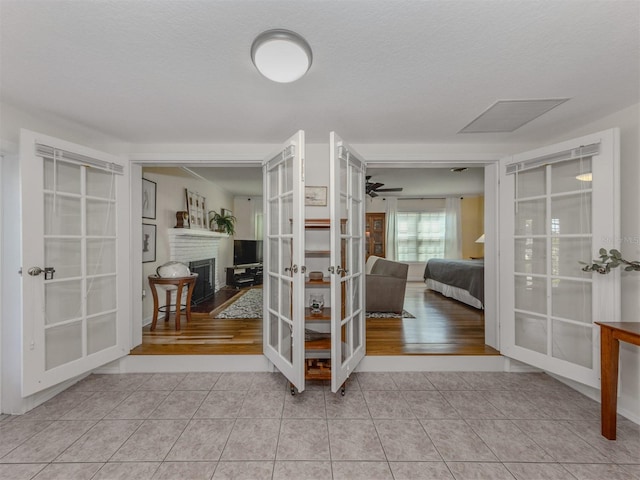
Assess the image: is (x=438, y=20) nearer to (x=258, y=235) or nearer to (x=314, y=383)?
(x=314, y=383)

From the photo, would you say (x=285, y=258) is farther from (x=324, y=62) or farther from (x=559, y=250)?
(x=559, y=250)

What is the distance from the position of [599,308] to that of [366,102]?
2.25 metres

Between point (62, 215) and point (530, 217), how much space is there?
153 inches

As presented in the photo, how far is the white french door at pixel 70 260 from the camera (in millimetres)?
1970

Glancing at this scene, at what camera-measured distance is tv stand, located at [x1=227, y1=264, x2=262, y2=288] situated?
6203 mm

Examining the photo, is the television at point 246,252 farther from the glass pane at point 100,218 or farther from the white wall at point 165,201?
the glass pane at point 100,218

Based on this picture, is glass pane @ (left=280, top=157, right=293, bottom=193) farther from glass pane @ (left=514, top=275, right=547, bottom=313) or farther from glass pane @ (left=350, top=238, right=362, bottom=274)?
glass pane @ (left=514, top=275, right=547, bottom=313)

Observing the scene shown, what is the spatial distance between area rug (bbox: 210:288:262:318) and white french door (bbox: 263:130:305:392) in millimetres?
1642

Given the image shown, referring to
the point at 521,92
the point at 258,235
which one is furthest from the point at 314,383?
the point at 258,235

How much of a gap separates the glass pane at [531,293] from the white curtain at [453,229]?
494 cm

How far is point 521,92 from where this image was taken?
1.87m

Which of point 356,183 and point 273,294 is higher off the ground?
point 356,183

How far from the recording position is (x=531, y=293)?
2.48 m

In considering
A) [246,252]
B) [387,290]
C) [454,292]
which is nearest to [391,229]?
[454,292]
